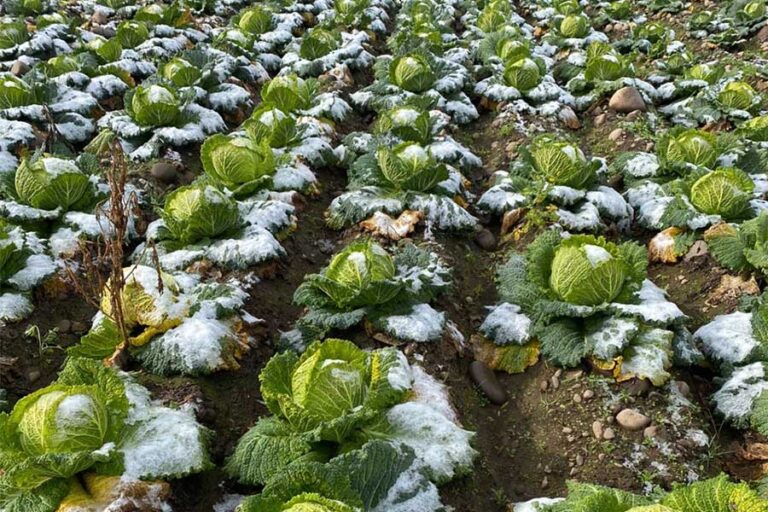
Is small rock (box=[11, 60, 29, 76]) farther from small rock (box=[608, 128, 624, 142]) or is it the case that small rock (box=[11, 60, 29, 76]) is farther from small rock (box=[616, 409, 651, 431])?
small rock (box=[616, 409, 651, 431])

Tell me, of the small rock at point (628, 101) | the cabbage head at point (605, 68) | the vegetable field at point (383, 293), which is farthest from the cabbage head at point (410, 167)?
the cabbage head at point (605, 68)

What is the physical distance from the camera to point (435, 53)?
12234 millimetres

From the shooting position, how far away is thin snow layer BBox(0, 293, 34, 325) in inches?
211

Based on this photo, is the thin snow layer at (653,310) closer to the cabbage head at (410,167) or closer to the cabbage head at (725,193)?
the cabbage head at (725,193)

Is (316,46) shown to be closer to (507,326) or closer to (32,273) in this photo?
(32,273)

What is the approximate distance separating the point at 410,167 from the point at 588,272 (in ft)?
8.58

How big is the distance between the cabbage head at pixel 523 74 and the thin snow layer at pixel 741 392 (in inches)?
260

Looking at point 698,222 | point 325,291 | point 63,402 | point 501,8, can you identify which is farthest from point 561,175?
point 501,8

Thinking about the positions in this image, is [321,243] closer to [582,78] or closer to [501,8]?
[582,78]

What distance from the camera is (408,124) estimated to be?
326 inches

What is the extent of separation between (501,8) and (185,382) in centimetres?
1363

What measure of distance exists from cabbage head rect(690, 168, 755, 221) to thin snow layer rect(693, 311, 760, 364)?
1.47 m

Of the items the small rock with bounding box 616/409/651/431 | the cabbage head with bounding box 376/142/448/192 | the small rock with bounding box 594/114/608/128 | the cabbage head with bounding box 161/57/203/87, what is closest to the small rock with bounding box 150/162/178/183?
the cabbage head with bounding box 161/57/203/87

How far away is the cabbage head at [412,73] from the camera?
10070mm
